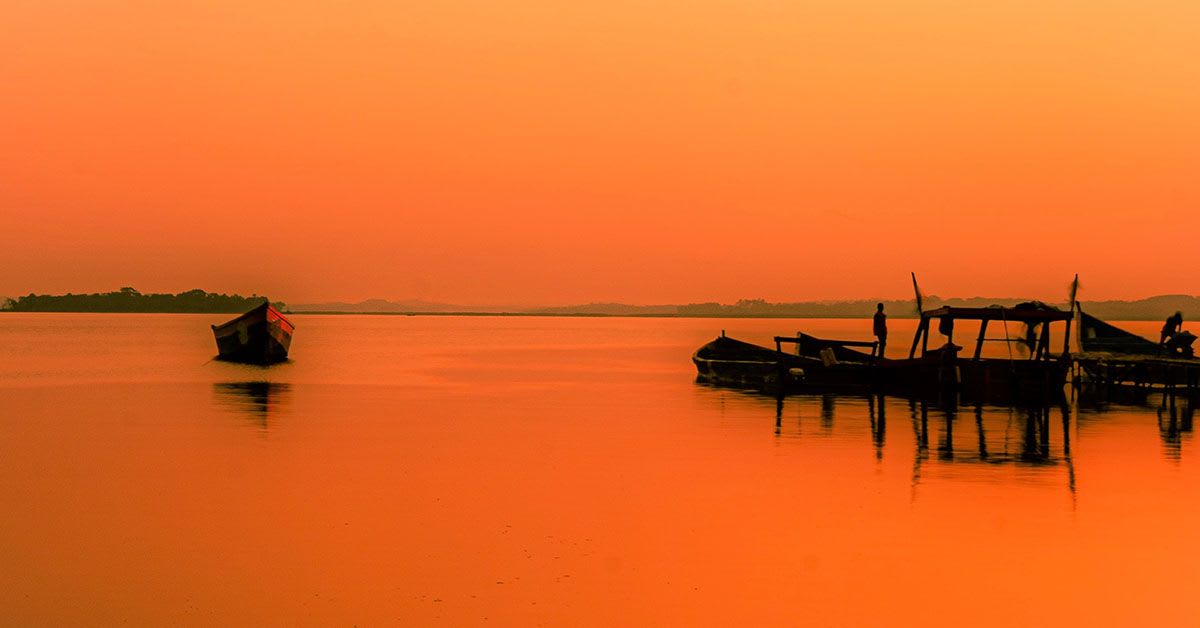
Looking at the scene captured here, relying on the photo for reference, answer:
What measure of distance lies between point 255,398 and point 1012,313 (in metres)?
24.7

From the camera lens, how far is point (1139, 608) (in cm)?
1153

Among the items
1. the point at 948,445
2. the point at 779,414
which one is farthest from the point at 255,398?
the point at 948,445

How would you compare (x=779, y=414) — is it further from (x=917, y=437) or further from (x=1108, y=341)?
(x=1108, y=341)

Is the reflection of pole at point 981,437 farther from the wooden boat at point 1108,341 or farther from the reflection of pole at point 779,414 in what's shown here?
the wooden boat at point 1108,341

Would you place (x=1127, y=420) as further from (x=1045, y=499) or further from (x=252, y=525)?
(x=252, y=525)

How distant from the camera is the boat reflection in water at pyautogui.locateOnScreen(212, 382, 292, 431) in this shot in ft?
105

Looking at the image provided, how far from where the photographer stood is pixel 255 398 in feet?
126

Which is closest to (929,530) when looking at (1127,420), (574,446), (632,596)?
(632,596)

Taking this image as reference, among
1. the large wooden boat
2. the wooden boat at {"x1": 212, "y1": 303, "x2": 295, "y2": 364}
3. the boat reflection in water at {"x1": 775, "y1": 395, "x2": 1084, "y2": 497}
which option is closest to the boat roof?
the large wooden boat

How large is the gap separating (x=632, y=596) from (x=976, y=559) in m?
4.38

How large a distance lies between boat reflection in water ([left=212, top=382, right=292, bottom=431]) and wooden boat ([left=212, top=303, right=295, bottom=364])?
16.0 m

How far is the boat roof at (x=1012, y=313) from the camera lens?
1425 inches

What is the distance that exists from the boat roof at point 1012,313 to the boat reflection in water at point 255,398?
20.7 m

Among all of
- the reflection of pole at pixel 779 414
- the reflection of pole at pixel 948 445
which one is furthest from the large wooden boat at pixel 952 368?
the reflection of pole at pixel 948 445
